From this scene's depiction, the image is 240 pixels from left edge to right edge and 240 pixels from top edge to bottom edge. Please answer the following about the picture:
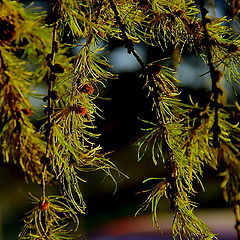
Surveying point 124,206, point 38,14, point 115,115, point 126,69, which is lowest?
point 124,206

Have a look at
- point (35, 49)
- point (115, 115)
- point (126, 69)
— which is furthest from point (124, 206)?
point (35, 49)

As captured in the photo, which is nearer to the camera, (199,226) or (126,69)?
(199,226)

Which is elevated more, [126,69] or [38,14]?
[38,14]

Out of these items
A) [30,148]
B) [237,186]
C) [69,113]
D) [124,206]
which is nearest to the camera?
Result: [237,186]

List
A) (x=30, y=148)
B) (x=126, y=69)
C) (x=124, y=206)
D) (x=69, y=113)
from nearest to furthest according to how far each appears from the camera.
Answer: (x=69, y=113) → (x=30, y=148) → (x=126, y=69) → (x=124, y=206)

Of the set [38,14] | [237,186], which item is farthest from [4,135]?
[237,186]

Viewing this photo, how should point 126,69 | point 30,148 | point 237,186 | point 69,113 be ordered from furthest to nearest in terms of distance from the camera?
point 126,69, point 30,148, point 69,113, point 237,186

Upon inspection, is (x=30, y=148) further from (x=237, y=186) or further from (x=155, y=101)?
(x=237, y=186)

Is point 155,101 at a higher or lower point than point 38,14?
lower

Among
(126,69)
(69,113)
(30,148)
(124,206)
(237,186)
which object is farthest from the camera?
(124,206)

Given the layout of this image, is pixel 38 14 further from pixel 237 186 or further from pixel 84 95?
pixel 237 186
